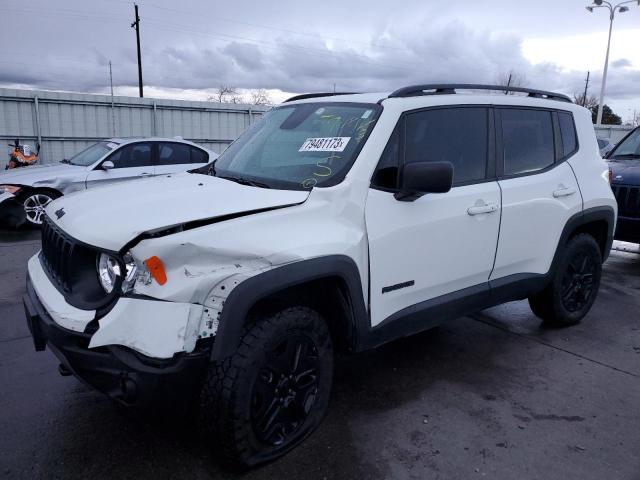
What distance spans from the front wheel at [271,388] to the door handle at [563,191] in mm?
2273

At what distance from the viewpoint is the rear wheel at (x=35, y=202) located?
872 centimetres

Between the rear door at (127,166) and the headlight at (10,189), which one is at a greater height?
the rear door at (127,166)

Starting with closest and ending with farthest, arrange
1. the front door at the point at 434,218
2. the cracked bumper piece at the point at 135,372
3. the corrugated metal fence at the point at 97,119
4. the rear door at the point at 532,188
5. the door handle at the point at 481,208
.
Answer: the cracked bumper piece at the point at 135,372 < the front door at the point at 434,218 < the door handle at the point at 481,208 < the rear door at the point at 532,188 < the corrugated metal fence at the point at 97,119

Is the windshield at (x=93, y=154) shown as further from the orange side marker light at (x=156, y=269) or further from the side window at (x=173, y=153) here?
the orange side marker light at (x=156, y=269)

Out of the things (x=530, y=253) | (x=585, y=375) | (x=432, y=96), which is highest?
(x=432, y=96)

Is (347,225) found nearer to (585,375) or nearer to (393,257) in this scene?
(393,257)

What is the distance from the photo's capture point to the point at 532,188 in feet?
12.7

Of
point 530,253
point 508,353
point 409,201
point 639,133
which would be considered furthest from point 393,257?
point 639,133

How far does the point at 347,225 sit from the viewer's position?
284 centimetres

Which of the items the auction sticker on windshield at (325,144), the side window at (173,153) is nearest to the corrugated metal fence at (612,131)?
the side window at (173,153)

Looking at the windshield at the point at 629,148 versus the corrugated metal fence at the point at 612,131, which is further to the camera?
the corrugated metal fence at the point at 612,131

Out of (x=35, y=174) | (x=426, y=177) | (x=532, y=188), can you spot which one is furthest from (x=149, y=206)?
(x=35, y=174)

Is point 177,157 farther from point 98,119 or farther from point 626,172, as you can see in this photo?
point 98,119

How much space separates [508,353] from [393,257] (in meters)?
1.75
